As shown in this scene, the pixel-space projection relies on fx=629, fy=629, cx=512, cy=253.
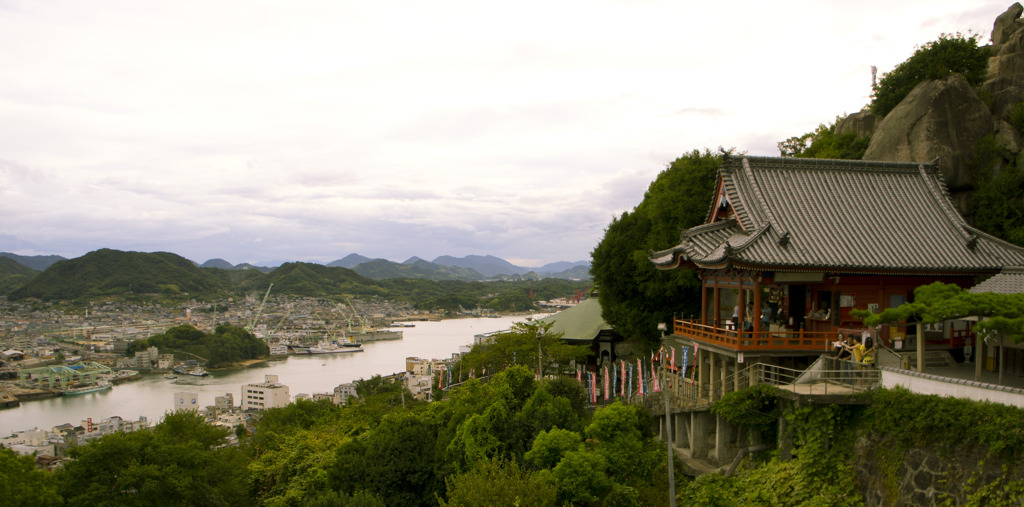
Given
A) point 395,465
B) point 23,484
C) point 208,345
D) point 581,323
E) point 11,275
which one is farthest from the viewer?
point 11,275

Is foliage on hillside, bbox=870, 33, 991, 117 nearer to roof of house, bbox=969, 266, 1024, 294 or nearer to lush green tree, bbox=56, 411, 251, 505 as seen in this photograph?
roof of house, bbox=969, 266, 1024, 294

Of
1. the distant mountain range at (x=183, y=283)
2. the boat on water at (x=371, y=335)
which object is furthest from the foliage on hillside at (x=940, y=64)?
the distant mountain range at (x=183, y=283)

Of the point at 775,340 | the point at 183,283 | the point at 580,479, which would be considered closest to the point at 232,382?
the point at 580,479

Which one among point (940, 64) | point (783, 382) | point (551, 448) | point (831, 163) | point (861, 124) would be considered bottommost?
point (551, 448)

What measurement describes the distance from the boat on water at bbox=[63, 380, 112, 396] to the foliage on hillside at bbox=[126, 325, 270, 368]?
58.8 ft

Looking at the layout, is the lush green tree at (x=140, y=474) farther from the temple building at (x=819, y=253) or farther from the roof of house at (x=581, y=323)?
the temple building at (x=819, y=253)

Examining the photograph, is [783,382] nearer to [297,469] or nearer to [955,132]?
[955,132]

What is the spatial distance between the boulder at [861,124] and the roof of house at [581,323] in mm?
14222

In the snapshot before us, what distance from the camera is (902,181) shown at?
18.8 meters

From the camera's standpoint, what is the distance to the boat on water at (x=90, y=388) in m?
70.9

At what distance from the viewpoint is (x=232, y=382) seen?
81.0 m

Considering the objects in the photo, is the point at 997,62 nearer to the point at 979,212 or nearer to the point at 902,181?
the point at 979,212

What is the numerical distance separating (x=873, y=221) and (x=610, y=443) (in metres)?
9.69

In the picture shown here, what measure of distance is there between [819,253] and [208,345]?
321 feet
